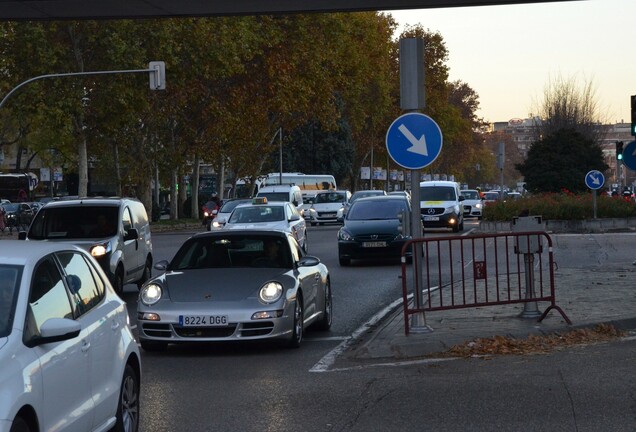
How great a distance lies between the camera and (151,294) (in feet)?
44.4

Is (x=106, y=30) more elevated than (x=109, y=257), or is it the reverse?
(x=106, y=30)

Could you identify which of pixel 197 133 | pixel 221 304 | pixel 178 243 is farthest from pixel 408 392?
pixel 197 133

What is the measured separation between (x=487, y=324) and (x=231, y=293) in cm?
338

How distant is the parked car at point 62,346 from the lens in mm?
6184

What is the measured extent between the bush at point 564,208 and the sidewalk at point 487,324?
83.0 feet

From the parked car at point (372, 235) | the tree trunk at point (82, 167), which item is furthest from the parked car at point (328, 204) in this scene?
the parked car at point (372, 235)

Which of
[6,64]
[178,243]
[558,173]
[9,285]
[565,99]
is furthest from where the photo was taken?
[565,99]

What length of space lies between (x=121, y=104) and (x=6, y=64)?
16.9ft

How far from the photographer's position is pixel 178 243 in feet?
139

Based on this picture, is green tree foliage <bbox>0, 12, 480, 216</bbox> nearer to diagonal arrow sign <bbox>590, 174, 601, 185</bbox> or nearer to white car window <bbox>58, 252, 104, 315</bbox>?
diagonal arrow sign <bbox>590, 174, 601, 185</bbox>

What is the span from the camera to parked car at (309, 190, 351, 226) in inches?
2484

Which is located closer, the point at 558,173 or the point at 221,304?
the point at 221,304

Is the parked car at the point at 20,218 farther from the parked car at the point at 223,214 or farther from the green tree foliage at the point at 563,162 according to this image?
the green tree foliage at the point at 563,162

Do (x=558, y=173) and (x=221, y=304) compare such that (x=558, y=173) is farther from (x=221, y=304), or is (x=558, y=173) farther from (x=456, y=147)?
(x=456, y=147)
